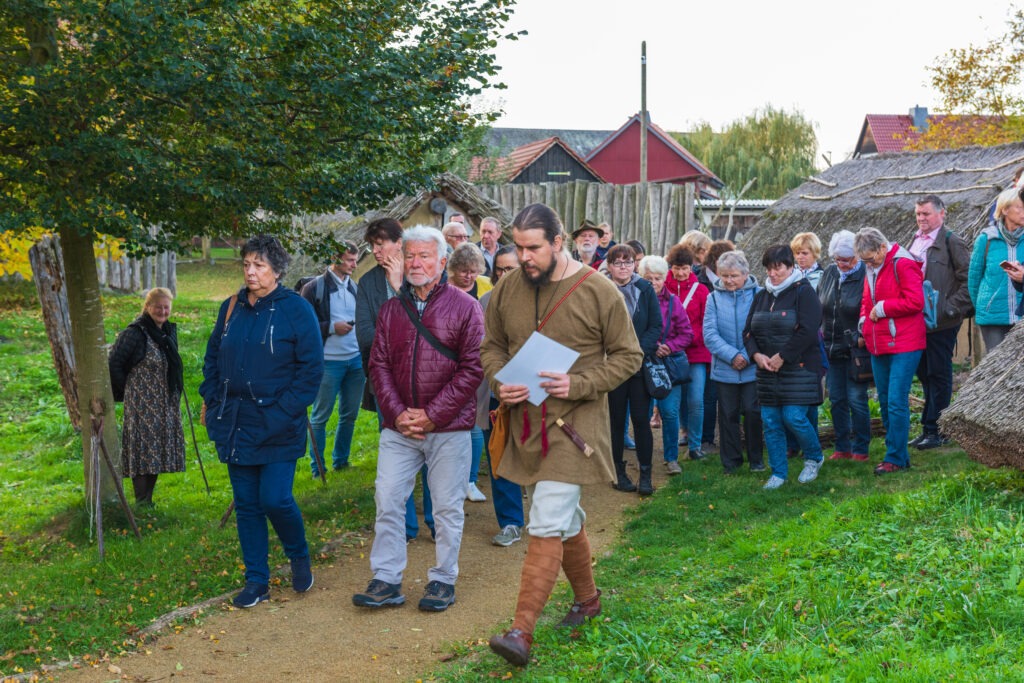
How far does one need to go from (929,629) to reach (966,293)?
5035mm

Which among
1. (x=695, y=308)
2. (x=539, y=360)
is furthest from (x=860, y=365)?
(x=539, y=360)

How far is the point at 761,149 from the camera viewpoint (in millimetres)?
51344

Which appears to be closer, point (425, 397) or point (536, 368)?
point (536, 368)

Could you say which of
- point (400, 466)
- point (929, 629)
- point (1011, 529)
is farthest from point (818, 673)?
point (400, 466)

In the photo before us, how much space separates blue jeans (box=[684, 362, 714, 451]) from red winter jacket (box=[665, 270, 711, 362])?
0.10 meters

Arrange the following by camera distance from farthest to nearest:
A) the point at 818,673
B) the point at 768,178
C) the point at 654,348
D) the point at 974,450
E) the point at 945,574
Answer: the point at 768,178
the point at 654,348
the point at 974,450
the point at 945,574
the point at 818,673

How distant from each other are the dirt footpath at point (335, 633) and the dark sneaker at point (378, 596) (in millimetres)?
50

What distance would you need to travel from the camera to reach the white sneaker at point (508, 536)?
24.6ft

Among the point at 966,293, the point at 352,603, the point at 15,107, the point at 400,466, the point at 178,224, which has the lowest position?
the point at 352,603

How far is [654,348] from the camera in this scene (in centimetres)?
893

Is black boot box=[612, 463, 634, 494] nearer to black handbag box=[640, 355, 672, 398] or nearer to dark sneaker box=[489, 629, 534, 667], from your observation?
black handbag box=[640, 355, 672, 398]

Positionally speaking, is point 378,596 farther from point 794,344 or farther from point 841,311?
point 841,311

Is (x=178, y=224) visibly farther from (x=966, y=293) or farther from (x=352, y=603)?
(x=966, y=293)

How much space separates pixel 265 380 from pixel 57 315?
3.30 m
